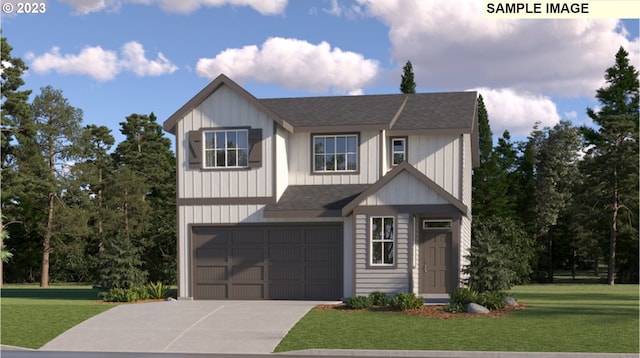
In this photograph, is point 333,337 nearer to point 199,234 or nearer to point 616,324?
point 616,324

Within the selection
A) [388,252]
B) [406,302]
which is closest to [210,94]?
[388,252]

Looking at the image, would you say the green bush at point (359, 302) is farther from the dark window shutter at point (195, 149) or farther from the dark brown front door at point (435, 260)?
the dark window shutter at point (195, 149)

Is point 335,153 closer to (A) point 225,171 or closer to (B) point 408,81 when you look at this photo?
(A) point 225,171

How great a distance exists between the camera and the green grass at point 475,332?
55.1 ft

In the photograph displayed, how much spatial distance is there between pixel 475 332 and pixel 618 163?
1528 inches

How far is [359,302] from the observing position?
2294 cm

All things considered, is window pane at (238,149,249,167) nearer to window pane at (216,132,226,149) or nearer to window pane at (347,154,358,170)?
window pane at (216,132,226,149)

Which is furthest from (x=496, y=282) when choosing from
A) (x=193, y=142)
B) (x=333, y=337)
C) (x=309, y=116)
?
(x=193, y=142)

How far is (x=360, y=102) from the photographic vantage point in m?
30.3

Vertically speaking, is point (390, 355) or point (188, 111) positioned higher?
point (188, 111)

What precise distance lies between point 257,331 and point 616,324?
9.07 m

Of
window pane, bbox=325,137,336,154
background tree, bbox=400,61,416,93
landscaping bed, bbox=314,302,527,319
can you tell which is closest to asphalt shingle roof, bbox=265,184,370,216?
window pane, bbox=325,137,336,154

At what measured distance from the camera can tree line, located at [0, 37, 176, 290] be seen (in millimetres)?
49812

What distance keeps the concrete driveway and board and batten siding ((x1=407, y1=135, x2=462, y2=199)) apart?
7073 mm
